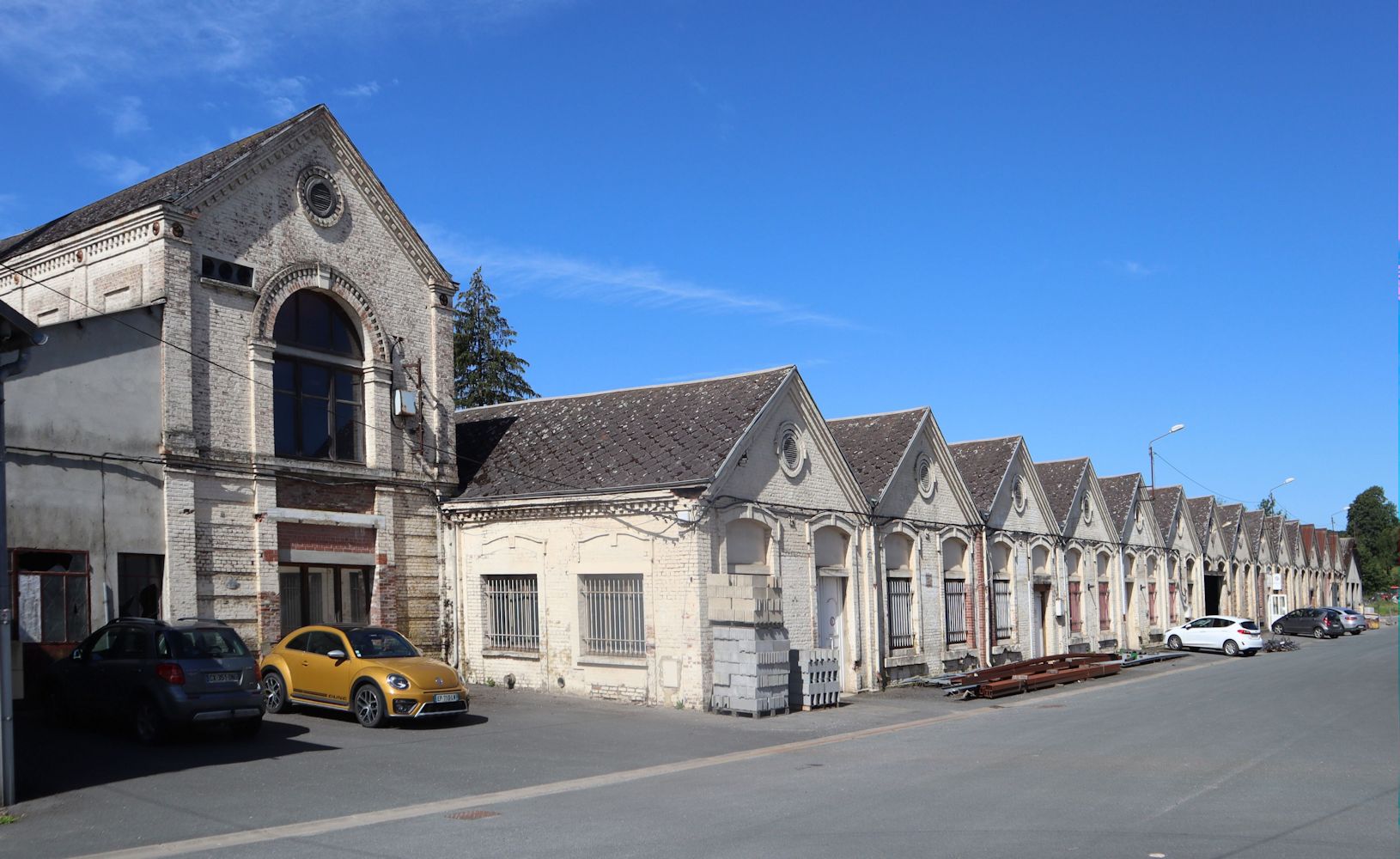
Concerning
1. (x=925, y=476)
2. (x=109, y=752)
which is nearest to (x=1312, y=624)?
(x=925, y=476)

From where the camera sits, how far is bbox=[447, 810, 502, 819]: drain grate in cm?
1156

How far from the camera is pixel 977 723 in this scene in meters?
20.5

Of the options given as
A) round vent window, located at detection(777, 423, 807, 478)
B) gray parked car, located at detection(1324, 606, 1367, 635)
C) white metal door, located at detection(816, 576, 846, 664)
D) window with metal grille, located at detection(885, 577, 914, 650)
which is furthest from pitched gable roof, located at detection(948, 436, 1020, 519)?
gray parked car, located at detection(1324, 606, 1367, 635)

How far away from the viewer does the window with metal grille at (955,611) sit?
30922 mm

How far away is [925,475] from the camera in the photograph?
30578 millimetres

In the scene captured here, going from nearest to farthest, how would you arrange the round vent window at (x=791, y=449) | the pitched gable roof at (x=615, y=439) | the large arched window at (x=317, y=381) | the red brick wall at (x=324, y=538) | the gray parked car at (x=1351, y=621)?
the red brick wall at (x=324, y=538)
the large arched window at (x=317, y=381)
the pitched gable roof at (x=615, y=439)
the round vent window at (x=791, y=449)
the gray parked car at (x=1351, y=621)

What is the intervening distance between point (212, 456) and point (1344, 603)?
99.1 meters

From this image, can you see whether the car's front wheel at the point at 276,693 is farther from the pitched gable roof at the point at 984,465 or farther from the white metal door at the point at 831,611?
the pitched gable roof at the point at 984,465

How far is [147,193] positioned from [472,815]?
15773 mm

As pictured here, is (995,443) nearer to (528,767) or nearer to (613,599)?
(613,599)

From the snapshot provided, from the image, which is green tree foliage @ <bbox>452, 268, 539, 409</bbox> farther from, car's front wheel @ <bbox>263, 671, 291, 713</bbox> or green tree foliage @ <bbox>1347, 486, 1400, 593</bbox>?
green tree foliage @ <bbox>1347, 486, 1400, 593</bbox>

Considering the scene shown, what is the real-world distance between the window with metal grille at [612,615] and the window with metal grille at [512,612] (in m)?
1.28

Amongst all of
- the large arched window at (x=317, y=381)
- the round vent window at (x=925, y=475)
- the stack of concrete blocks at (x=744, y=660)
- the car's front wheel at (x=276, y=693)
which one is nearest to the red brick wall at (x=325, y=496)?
the large arched window at (x=317, y=381)

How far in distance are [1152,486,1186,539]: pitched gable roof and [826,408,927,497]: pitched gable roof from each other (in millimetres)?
24651
